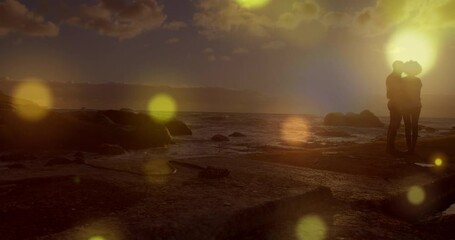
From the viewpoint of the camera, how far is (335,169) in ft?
25.9

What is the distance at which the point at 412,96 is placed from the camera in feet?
33.3

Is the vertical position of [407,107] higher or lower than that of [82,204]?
higher

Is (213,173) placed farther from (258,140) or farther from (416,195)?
(258,140)

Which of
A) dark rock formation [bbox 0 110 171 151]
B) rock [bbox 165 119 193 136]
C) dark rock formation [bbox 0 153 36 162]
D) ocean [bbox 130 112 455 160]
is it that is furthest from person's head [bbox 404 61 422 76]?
rock [bbox 165 119 193 136]

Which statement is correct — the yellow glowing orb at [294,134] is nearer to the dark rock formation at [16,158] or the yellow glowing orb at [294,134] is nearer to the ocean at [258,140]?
the ocean at [258,140]

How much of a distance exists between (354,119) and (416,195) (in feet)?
255

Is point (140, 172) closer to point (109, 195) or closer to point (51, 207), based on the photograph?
point (109, 195)

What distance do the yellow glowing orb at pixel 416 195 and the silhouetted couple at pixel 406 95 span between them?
4.30 metres

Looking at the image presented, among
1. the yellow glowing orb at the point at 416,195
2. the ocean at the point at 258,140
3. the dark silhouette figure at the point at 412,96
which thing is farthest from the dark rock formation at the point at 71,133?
the yellow glowing orb at the point at 416,195

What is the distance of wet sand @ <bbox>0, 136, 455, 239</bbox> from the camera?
3617 mm

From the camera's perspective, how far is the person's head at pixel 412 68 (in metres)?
9.97

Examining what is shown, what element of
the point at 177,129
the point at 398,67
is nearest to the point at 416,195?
the point at 398,67

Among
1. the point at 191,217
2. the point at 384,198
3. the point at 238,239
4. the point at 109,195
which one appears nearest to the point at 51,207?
the point at 109,195

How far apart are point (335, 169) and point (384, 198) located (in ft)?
8.14
